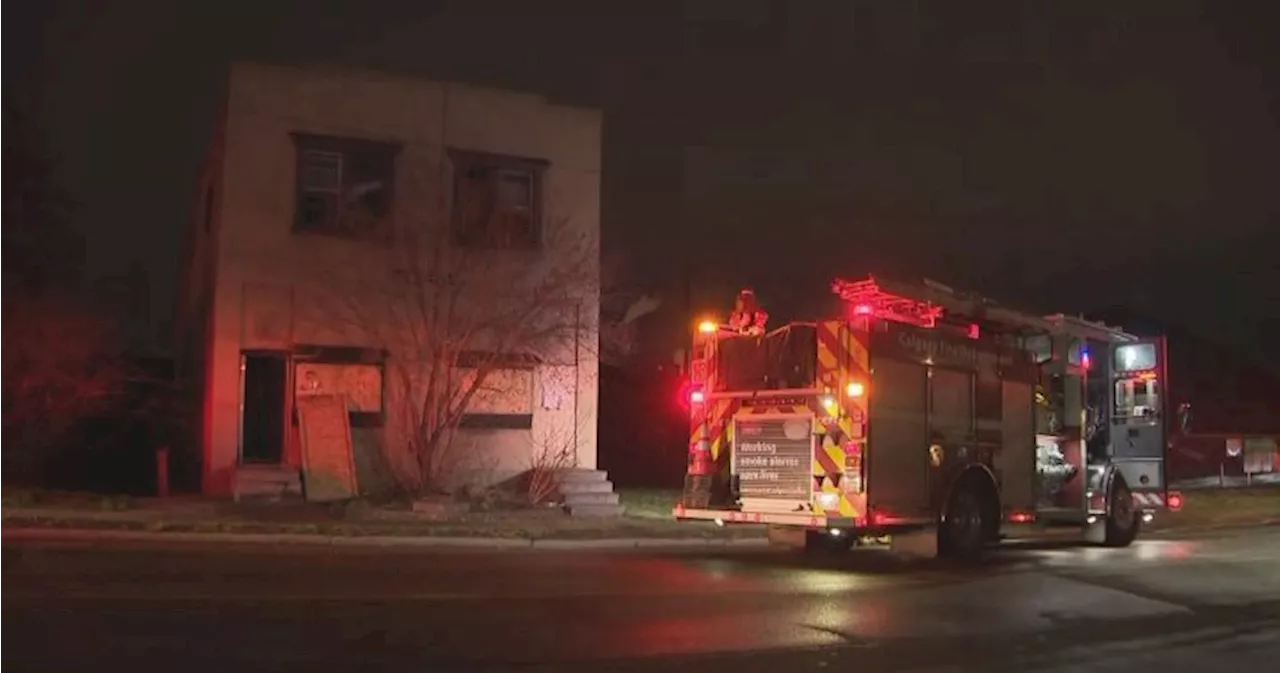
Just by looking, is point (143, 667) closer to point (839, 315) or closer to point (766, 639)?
point (766, 639)

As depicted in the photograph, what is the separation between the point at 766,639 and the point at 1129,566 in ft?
24.8

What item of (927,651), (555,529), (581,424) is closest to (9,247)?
(581,424)

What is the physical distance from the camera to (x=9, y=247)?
2575 centimetres

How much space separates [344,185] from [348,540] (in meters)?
7.46

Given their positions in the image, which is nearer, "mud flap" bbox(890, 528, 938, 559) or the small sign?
the small sign

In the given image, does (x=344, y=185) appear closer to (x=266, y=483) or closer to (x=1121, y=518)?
(x=266, y=483)

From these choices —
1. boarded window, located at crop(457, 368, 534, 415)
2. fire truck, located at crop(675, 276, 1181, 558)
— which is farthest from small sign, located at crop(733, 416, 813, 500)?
boarded window, located at crop(457, 368, 534, 415)

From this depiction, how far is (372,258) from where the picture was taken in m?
21.1

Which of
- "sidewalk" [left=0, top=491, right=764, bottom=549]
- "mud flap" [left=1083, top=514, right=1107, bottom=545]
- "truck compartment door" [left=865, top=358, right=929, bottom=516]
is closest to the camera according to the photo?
"truck compartment door" [left=865, top=358, right=929, bottom=516]

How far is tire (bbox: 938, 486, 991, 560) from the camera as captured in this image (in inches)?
567

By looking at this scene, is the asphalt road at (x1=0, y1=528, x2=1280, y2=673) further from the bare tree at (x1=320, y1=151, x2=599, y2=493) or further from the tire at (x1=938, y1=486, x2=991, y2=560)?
the bare tree at (x1=320, y1=151, x2=599, y2=493)

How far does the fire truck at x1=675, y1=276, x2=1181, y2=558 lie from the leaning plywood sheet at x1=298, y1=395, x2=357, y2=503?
7.19 metres

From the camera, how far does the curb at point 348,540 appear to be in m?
15.4

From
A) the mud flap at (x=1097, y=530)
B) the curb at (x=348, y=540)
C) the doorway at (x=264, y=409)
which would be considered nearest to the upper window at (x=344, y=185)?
the doorway at (x=264, y=409)
